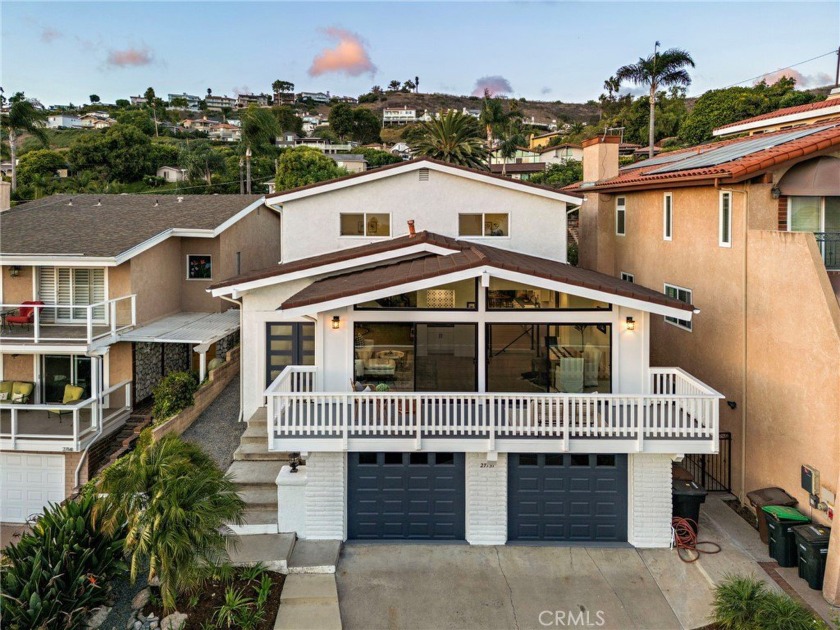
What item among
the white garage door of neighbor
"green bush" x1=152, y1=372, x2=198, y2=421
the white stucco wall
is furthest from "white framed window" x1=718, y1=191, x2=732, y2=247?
the white garage door of neighbor

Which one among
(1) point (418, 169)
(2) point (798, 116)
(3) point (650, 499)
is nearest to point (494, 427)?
(3) point (650, 499)

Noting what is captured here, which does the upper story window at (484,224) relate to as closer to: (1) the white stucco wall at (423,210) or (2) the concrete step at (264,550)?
(1) the white stucco wall at (423,210)

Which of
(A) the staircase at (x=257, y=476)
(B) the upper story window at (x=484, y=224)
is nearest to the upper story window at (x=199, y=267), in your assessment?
(A) the staircase at (x=257, y=476)

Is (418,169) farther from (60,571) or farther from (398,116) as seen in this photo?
(398,116)

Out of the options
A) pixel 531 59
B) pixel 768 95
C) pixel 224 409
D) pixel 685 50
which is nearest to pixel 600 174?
pixel 531 59

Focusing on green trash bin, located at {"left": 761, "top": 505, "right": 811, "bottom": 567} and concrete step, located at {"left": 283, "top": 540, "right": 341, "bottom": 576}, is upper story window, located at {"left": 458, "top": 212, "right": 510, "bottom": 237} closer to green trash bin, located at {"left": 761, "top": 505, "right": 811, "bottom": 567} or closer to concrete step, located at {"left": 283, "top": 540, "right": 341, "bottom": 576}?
concrete step, located at {"left": 283, "top": 540, "right": 341, "bottom": 576}

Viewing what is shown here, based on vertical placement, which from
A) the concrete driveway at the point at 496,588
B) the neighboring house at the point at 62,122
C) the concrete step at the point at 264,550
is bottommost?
the concrete driveway at the point at 496,588
